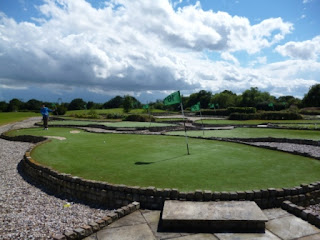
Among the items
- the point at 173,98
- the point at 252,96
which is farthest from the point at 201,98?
the point at 173,98

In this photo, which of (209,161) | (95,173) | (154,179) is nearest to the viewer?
(154,179)

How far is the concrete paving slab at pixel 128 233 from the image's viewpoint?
5102 mm

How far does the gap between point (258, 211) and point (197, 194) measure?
1449 mm

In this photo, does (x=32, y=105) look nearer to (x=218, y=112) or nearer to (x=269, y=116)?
(x=218, y=112)

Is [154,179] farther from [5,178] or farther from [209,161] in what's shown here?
[5,178]

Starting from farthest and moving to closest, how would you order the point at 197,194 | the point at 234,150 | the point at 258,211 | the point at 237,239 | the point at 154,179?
the point at 234,150 → the point at 154,179 → the point at 197,194 → the point at 258,211 → the point at 237,239

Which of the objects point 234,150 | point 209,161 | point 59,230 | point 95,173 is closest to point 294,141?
point 234,150

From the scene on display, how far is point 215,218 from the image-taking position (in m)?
5.34

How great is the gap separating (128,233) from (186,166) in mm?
4187

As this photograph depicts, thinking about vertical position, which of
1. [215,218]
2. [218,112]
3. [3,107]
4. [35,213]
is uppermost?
[3,107]

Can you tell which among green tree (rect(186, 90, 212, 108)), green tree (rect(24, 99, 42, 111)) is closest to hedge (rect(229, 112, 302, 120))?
green tree (rect(186, 90, 212, 108))

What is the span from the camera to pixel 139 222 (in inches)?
227

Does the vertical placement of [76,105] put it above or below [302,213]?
above

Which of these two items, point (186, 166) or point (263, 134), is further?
point (263, 134)
